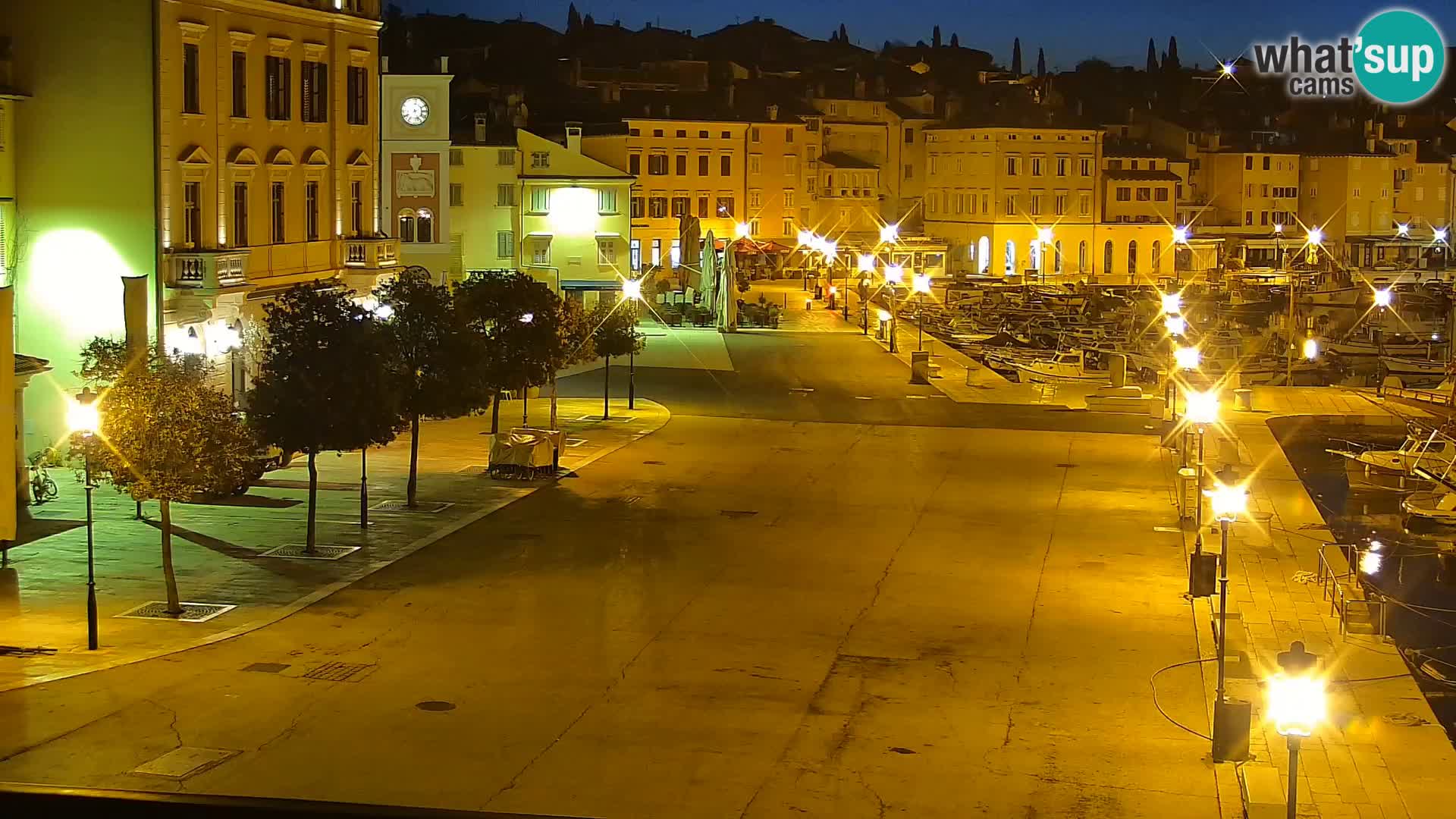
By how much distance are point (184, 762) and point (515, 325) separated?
69.3 feet

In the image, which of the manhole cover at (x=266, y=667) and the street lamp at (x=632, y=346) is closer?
the manhole cover at (x=266, y=667)

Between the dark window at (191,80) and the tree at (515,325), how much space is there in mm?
6545

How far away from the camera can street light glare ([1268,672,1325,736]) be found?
11.9 m

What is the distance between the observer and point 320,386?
2550cm

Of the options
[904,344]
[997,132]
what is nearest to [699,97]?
[997,132]

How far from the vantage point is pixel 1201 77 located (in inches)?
6865

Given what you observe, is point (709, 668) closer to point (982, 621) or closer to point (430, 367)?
point (982, 621)

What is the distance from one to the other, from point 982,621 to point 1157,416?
2377cm

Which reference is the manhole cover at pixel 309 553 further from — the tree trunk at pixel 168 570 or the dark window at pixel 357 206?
the dark window at pixel 357 206

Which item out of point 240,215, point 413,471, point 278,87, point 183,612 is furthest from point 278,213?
point 183,612

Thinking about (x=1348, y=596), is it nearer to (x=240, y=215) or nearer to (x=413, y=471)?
(x=413, y=471)

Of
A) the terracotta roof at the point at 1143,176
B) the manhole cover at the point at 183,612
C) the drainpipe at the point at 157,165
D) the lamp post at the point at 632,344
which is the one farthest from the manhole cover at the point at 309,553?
the terracotta roof at the point at 1143,176

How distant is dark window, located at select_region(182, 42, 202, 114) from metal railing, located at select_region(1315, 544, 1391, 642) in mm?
23453

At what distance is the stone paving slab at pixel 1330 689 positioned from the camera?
15617 mm
